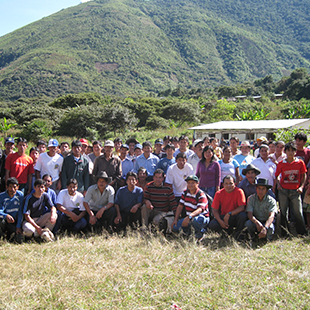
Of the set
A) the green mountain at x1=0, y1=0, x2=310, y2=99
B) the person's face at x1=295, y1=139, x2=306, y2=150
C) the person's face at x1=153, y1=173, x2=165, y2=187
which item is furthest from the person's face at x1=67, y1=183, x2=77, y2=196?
the green mountain at x1=0, y1=0, x2=310, y2=99

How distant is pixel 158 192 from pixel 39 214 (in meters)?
2.22

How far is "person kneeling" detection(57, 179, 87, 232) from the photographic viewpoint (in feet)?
17.6

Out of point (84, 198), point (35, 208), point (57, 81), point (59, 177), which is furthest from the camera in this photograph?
point (57, 81)

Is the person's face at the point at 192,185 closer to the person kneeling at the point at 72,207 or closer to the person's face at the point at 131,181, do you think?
the person's face at the point at 131,181

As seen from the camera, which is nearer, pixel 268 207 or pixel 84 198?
pixel 268 207

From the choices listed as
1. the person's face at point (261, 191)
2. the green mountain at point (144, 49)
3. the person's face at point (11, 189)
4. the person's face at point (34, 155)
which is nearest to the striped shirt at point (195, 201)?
the person's face at point (261, 191)

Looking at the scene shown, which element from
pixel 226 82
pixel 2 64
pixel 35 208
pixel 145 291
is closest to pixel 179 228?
pixel 145 291

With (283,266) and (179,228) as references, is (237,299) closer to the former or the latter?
(283,266)

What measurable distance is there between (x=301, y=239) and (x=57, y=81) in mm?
95321

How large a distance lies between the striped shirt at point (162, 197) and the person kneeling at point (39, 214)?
1.80 meters

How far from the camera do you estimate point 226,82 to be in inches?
4879

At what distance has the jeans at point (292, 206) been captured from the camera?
4.96m

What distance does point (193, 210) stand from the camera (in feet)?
16.6

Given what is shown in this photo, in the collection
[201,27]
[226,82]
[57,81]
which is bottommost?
[226,82]
